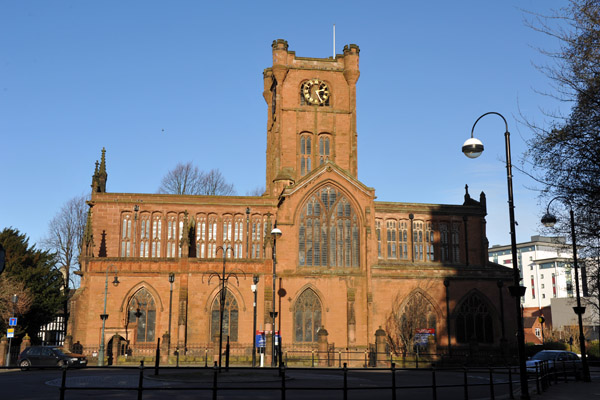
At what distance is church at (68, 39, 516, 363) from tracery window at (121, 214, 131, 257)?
0.09 metres

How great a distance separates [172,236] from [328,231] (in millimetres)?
13326

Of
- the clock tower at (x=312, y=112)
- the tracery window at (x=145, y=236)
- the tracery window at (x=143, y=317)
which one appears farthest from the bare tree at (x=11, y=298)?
the clock tower at (x=312, y=112)

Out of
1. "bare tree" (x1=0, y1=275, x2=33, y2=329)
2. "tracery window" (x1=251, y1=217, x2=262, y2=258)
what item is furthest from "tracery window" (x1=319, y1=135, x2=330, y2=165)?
"bare tree" (x1=0, y1=275, x2=33, y2=329)

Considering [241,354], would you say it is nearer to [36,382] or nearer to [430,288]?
[430,288]

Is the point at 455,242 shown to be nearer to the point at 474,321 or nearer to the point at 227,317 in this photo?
the point at 474,321

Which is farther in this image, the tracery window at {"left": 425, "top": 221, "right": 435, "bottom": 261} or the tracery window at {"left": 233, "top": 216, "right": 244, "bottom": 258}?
the tracery window at {"left": 425, "top": 221, "right": 435, "bottom": 261}

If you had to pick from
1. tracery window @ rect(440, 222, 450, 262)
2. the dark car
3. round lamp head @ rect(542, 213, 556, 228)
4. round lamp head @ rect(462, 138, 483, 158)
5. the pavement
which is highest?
tracery window @ rect(440, 222, 450, 262)

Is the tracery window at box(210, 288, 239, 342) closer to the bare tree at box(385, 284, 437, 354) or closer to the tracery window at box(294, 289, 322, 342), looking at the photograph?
the tracery window at box(294, 289, 322, 342)

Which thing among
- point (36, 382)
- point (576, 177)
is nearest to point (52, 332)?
point (36, 382)

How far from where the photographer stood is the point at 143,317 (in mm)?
47188

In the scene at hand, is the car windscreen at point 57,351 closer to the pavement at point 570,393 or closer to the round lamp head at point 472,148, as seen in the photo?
the pavement at point 570,393

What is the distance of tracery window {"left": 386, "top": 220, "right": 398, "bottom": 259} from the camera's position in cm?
5388

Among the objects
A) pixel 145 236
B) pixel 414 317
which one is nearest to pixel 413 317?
pixel 414 317

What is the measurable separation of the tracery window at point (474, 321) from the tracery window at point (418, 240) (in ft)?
18.4
